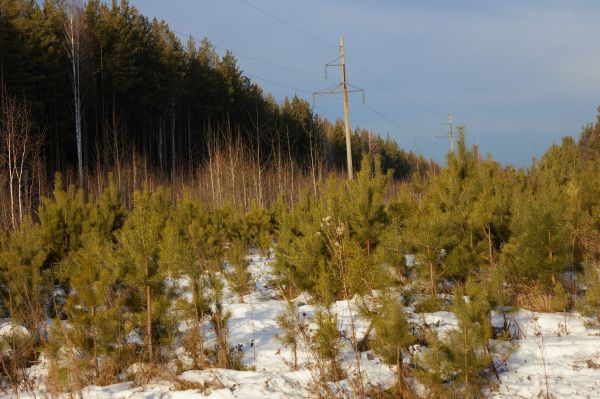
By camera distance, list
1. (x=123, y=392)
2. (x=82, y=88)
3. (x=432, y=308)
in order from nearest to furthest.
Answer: (x=123, y=392), (x=432, y=308), (x=82, y=88)

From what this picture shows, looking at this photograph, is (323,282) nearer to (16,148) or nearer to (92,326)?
(92,326)

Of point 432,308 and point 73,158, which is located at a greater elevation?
point 73,158

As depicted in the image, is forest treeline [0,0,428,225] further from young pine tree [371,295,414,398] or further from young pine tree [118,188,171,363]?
young pine tree [371,295,414,398]

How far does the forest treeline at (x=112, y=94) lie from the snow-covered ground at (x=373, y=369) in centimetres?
1189

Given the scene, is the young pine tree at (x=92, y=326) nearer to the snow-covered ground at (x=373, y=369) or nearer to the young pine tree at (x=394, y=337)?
the snow-covered ground at (x=373, y=369)

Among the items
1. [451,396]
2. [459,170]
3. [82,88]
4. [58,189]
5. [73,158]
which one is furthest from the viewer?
[73,158]

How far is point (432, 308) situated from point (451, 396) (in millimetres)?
1191

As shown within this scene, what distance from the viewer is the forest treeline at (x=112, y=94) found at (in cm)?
2009

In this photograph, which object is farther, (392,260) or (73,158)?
(73,158)

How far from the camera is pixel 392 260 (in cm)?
565

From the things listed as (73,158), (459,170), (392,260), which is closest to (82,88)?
(73,158)

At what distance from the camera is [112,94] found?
86.3 ft

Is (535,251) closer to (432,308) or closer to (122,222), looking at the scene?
(432,308)

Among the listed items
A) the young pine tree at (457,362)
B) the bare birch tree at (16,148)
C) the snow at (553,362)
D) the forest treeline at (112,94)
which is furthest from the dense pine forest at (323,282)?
the forest treeline at (112,94)
